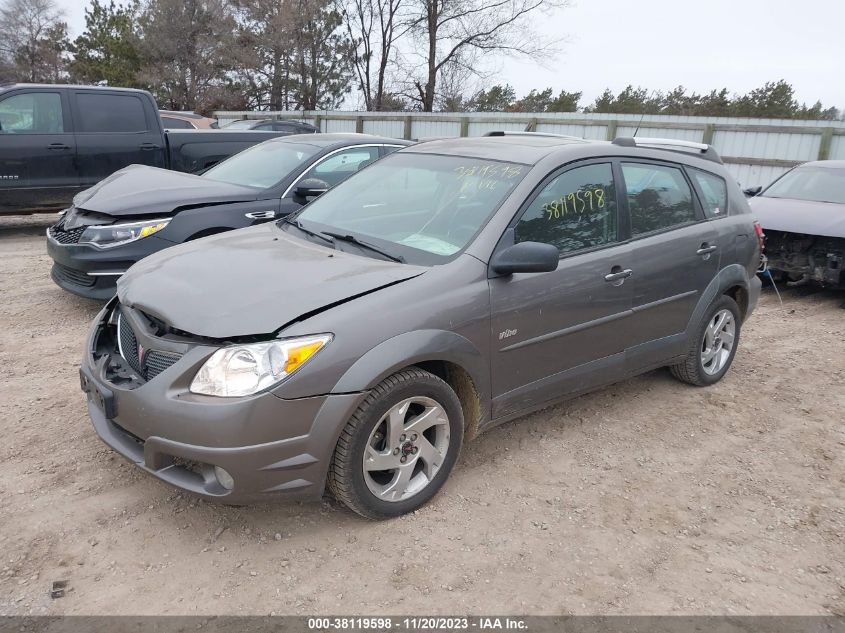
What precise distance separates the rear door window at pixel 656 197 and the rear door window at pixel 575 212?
19cm

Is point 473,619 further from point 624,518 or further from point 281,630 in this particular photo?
point 624,518

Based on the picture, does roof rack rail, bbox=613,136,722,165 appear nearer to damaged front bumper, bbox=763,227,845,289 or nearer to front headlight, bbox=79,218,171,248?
damaged front bumper, bbox=763,227,845,289

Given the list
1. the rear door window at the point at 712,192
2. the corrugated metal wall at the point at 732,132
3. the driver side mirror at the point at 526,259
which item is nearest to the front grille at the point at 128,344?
the driver side mirror at the point at 526,259

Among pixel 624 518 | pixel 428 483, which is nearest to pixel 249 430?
pixel 428 483

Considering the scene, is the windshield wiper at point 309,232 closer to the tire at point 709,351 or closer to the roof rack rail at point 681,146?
the roof rack rail at point 681,146

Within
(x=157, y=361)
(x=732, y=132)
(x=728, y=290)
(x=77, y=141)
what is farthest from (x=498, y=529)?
(x=732, y=132)

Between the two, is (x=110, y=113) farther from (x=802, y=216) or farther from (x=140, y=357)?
(x=802, y=216)

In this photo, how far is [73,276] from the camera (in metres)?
5.71

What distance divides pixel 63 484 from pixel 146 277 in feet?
3.58

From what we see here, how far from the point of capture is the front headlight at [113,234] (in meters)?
5.54

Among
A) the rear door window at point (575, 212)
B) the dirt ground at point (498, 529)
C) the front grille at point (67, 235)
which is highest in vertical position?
the rear door window at point (575, 212)

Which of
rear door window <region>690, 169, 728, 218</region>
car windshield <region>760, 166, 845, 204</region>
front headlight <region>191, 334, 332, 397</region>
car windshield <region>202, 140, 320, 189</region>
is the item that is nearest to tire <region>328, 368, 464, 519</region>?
front headlight <region>191, 334, 332, 397</region>

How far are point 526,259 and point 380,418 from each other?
104 centimetres

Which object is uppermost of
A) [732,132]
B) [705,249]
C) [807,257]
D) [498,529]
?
[732,132]
